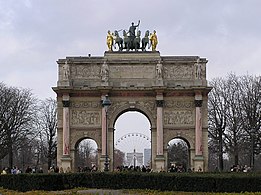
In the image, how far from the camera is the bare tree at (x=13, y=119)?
59781mm

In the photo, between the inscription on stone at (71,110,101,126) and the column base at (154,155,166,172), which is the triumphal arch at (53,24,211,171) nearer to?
the inscription on stone at (71,110,101,126)

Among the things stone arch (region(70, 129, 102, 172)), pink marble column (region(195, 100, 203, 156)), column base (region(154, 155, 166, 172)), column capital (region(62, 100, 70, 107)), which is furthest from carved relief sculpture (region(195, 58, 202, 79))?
column capital (region(62, 100, 70, 107))

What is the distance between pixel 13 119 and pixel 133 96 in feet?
50.8

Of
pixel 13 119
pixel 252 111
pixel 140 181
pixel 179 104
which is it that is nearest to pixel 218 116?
pixel 252 111

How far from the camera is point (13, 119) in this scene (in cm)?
6059

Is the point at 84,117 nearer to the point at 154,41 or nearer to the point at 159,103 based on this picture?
the point at 159,103

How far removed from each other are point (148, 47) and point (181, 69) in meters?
4.18

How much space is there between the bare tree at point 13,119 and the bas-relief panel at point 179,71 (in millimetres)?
18309

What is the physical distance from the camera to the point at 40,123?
71875 millimetres

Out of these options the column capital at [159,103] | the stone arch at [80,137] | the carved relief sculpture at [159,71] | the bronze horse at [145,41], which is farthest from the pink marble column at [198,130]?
the stone arch at [80,137]

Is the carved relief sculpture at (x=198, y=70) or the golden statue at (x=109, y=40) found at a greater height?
the golden statue at (x=109, y=40)

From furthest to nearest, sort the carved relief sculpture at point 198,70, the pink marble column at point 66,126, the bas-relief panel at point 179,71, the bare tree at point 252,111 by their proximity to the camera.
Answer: the bare tree at point 252,111, the bas-relief panel at point 179,71, the carved relief sculpture at point 198,70, the pink marble column at point 66,126

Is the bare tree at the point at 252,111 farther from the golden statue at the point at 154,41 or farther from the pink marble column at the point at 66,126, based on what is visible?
the pink marble column at the point at 66,126

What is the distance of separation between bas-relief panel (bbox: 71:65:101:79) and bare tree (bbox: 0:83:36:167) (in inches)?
448
